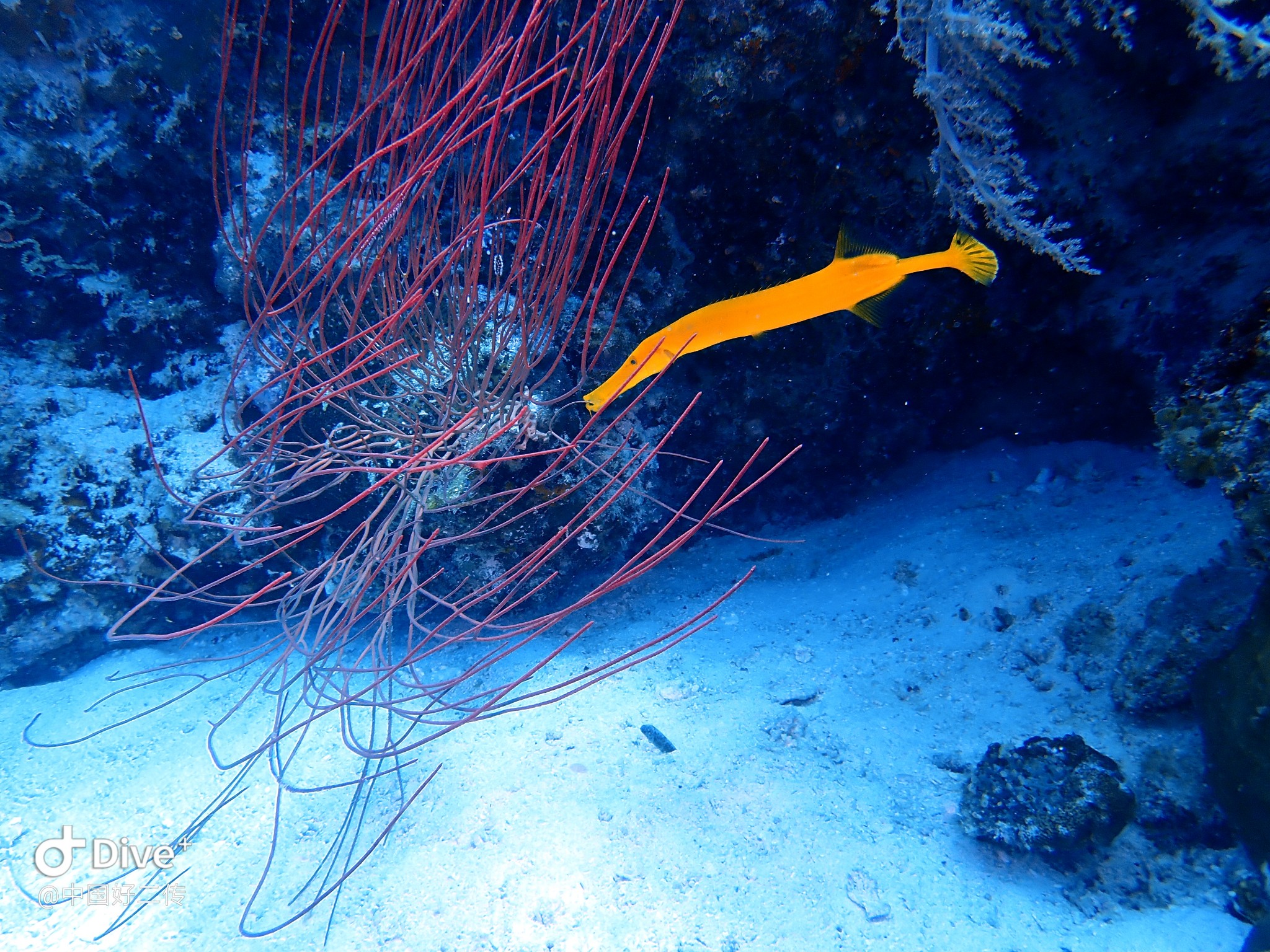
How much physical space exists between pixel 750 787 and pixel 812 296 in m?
2.38

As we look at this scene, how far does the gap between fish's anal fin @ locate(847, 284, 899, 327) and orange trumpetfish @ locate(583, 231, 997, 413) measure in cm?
2

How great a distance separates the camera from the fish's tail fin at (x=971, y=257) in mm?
2475

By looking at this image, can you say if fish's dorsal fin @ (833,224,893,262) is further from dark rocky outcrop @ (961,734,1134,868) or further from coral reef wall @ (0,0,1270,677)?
dark rocky outcrop @ (961,734,1134,868)

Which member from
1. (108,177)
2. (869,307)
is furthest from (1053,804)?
(108,177)

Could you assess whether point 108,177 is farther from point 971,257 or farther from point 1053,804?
point 1053,804

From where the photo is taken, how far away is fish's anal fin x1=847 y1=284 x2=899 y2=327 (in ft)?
Result: 8.79

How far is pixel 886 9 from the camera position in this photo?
8.68 feet

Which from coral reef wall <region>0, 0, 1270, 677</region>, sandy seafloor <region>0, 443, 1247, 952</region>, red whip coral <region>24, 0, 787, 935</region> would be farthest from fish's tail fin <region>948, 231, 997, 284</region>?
sandy seafloor <region>0, 443, 1247, 952</region>

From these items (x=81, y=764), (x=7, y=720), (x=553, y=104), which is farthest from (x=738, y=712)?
(x=7, y=720)

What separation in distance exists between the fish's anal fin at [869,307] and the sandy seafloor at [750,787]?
2146 millimetres

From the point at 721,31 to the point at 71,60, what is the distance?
11.8 feet

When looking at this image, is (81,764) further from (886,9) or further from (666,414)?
(886,9)

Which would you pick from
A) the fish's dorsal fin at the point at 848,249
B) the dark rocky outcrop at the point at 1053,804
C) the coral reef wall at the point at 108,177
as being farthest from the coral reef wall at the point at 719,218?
the dark rocky outcrop at the point at 1053,804

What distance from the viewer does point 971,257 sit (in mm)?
2492
